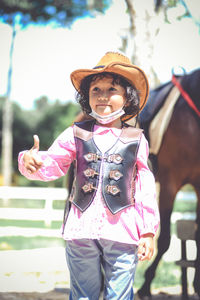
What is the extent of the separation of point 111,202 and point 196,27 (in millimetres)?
2714

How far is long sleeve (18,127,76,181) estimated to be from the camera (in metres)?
1.53

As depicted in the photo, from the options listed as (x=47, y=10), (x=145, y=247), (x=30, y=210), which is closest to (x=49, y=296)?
(x=145, y=247)

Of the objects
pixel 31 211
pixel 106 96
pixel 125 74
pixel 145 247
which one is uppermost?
pixel 125 74

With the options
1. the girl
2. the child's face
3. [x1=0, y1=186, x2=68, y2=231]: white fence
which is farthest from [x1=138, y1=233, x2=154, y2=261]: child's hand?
[x1=0, y1=186, x2=68, y2=231]: white fence

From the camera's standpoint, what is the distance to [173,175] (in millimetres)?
2729

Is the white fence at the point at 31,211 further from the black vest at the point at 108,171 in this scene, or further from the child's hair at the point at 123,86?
the black vest at the point at 108,171

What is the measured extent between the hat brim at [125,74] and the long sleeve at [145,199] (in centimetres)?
32

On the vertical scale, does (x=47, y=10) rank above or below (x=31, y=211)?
above

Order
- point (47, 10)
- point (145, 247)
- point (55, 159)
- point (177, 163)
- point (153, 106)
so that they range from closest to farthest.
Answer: point (145, 247) → point (55, 159) → point (177, 163) → point (153, 106) → point (47, 10)

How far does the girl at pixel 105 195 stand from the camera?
58.2 inches

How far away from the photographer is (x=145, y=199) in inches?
59.4

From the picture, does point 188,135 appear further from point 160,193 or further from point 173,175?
point 160,193

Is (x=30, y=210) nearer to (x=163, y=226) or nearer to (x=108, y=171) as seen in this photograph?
(x=163, y=226)

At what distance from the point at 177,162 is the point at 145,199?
4.23 ft
